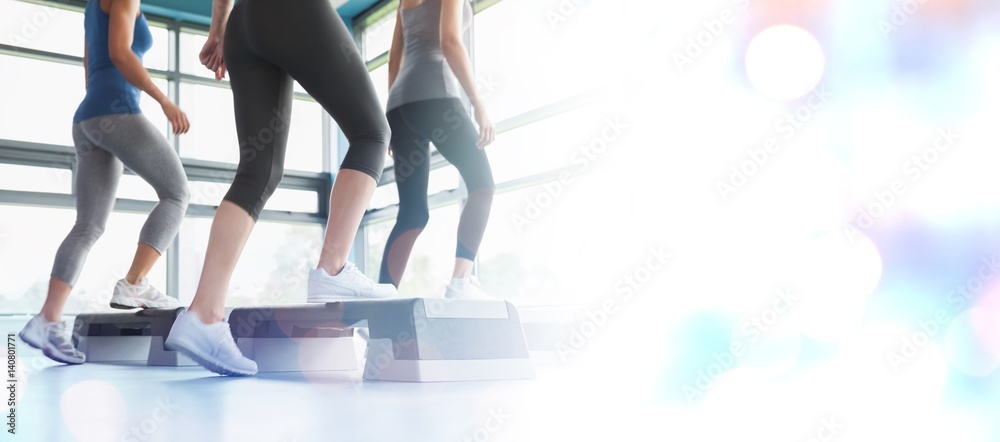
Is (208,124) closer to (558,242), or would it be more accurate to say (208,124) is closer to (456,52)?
(558,242)

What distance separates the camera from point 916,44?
1392mm

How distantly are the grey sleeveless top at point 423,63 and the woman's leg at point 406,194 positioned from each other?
8 cm

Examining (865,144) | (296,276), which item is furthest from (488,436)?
(296,276)

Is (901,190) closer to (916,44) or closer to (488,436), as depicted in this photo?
(916,44)

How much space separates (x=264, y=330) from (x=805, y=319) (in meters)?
1.29

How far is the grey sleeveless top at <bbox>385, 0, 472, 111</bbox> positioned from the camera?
2.20 metres

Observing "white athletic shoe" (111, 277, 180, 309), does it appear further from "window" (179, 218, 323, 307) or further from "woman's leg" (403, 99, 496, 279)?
"window" (179, 218, 323, 307)
